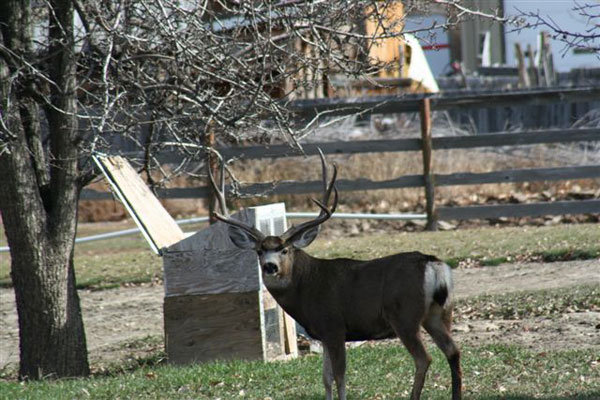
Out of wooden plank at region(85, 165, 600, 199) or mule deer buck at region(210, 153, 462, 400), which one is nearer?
mule deer buck at region(210, 153, 462, 400)

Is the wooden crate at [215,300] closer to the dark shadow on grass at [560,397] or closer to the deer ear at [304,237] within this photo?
the deer ear at [304,237]

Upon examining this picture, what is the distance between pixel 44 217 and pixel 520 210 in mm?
9705

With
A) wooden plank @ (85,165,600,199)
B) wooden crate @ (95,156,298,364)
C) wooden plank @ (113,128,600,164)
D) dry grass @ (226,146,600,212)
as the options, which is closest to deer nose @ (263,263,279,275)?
wooden crate @ (95,156,298,364)

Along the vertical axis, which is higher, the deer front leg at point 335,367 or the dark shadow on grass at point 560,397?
the deer front leg at point 335,367

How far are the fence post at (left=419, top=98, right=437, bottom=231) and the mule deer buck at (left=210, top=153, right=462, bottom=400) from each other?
988 cm

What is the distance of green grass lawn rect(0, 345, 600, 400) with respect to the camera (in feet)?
27.6

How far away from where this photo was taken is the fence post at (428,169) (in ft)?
59.9

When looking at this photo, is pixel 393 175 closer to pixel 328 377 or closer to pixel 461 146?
pixel 461 146

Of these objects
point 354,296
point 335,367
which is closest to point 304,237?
point 354,296

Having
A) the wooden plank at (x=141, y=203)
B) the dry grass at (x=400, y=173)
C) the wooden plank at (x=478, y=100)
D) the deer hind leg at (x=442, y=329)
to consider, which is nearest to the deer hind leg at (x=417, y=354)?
the deer hind leg at (x=442, y=329)

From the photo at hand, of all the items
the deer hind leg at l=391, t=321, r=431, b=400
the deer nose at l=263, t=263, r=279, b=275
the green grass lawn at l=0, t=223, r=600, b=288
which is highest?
the deer nose at l=263, t=263, r=279, b=275

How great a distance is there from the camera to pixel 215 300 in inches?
403

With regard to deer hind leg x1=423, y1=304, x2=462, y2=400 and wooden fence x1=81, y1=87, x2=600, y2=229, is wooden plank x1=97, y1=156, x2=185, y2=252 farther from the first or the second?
wooden fence x1=81, y1=87, x2=600, y2=229

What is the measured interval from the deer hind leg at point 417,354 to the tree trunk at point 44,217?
12.7ft
